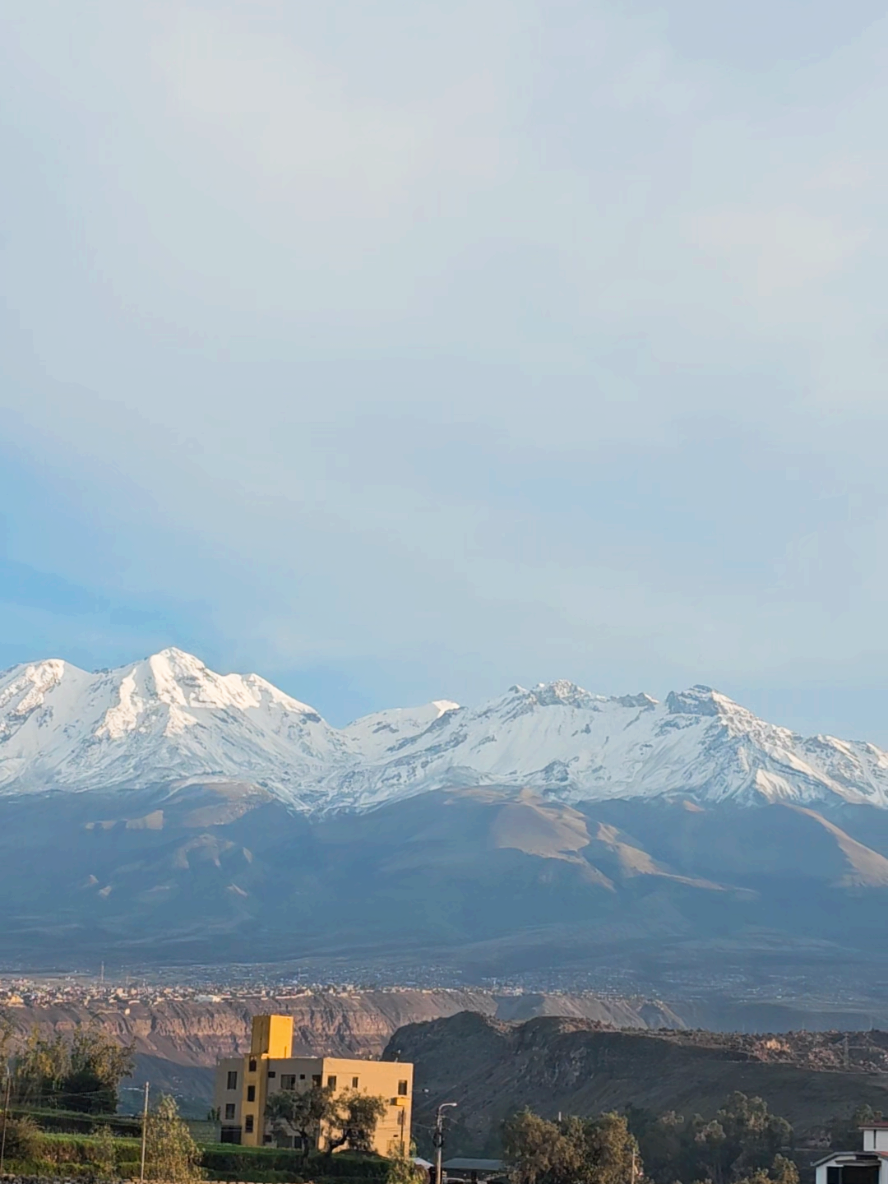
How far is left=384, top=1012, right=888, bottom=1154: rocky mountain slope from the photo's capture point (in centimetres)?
13325

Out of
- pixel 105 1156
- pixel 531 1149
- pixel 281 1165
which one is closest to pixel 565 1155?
pixel 531 1149

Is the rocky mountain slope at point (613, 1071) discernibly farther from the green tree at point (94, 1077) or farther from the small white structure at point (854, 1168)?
the small white structure at point (854, 1168)

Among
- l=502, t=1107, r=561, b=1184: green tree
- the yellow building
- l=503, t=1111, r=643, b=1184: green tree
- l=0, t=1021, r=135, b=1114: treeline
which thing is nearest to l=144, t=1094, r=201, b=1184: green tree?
the yellow building

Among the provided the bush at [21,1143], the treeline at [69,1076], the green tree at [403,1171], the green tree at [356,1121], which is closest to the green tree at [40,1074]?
the treeline at [69,1076]

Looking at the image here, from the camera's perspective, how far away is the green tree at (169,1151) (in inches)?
3233

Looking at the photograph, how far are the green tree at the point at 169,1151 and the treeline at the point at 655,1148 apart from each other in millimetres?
19036

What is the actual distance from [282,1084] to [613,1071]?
5669cm

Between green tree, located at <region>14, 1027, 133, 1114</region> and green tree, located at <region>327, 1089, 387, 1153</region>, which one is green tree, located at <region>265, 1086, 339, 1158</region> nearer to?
green tree, located at <region>327, 1089, 387, 1153</region>

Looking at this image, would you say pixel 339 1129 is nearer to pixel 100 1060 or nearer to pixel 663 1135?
pixel 100 1060

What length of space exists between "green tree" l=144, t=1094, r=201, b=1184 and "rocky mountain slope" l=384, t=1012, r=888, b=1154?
49228mm

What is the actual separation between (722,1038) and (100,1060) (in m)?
74.1

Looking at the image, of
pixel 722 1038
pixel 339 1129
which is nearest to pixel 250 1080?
pixel 339 1129

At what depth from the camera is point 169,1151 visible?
83.3m

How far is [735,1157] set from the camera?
116562mm
